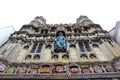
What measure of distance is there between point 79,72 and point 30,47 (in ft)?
23.9

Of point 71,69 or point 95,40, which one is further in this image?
point 95,40

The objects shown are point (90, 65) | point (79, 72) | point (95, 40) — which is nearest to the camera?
point (79, 72)

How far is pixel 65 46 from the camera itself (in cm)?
1831

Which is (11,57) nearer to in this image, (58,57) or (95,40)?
(58,57)

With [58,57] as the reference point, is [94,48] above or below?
above

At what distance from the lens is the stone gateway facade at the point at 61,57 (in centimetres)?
1274

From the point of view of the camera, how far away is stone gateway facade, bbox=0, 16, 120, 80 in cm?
1274

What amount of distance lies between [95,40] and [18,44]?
7.78 meters

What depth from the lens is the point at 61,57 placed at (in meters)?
16.5

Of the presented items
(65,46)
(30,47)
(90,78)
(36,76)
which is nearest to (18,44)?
(30,47)

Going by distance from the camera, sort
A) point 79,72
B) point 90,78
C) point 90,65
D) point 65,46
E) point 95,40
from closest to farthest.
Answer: point 90,78 → point 79,72 → point 90,65 → point 65,46 → point 95,40

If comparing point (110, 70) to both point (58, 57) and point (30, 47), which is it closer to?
point (58, 57)

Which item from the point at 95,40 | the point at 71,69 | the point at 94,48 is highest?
the point at 95,40

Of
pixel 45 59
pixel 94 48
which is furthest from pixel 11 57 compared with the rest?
pixel 94 48
